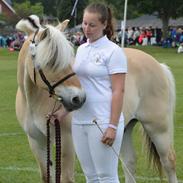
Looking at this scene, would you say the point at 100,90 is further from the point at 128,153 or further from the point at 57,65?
the point at 128,153

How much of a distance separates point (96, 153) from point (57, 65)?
2.58ft

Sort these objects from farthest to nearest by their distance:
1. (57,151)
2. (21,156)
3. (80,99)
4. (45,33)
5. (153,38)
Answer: (153,38)
(21,156)
(57,151)
(45,33)
(80,99)

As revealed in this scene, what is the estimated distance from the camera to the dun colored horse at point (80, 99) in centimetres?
447

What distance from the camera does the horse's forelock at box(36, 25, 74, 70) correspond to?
4.43 m

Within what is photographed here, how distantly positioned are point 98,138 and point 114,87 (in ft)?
1.42

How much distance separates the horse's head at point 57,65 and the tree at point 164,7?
49.1 m

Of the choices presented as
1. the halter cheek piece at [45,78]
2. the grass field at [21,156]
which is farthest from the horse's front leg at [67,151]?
the grass field at [21,156]

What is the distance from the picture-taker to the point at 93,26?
14.3ft

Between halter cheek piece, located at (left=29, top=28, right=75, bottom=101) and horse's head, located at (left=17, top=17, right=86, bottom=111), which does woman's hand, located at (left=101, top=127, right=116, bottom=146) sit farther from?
halter cheek piece, located at (left=29, top=28, right=75, bottom=101)

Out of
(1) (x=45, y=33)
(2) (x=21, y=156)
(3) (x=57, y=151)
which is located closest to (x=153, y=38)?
(2) (x=21, y=156)

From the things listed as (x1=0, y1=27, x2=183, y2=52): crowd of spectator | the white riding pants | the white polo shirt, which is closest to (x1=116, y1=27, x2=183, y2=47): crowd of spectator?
(x1=0, y1=27, x2=183, y2=52): crowd of spectator

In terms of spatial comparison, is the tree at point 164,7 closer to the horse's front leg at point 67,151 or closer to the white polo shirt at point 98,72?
the horse's front leg at point 67,151

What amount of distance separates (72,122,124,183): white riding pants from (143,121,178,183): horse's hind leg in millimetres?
2030

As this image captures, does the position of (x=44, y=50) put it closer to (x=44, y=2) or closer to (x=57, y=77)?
(x=57, y=77)
